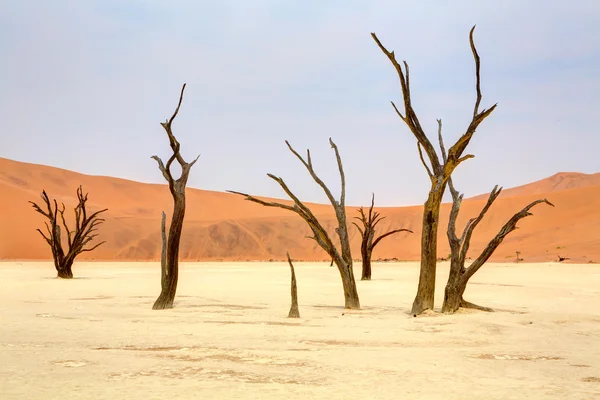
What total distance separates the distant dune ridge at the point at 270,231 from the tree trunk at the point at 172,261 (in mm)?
33157

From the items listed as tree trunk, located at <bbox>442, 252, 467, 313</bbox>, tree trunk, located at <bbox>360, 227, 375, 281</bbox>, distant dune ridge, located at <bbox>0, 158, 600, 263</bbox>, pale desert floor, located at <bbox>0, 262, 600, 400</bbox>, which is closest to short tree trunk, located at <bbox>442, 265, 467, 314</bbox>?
tree trunk, located at <bbox>442, 252, 467, 313</bbox>

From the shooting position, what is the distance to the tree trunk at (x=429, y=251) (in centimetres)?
1228

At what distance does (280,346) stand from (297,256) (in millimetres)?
61567

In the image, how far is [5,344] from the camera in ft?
27.3

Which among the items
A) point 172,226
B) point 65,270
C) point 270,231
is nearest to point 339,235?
point 172,226

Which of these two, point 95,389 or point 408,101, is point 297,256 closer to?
point 408,101

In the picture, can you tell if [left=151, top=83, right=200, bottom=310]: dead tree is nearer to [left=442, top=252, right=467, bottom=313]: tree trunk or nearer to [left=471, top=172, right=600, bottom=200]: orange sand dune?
[left=442, top=252, right=467, bottom=313]: tree trunk

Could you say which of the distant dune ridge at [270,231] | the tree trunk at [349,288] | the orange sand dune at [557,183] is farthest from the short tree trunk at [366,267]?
the orange sand dune at [557,183]

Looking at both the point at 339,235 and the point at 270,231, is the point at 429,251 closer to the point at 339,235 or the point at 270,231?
Answer: the point at 339,235

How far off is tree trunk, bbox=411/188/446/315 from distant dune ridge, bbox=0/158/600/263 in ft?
105

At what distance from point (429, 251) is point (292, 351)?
4.96 meters

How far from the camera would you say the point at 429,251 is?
12.3 meters

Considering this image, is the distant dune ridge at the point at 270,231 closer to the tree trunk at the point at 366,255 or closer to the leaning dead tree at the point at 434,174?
the tree trunk at the point at 366,255

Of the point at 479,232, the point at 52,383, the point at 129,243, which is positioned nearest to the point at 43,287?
the point at 52,383
